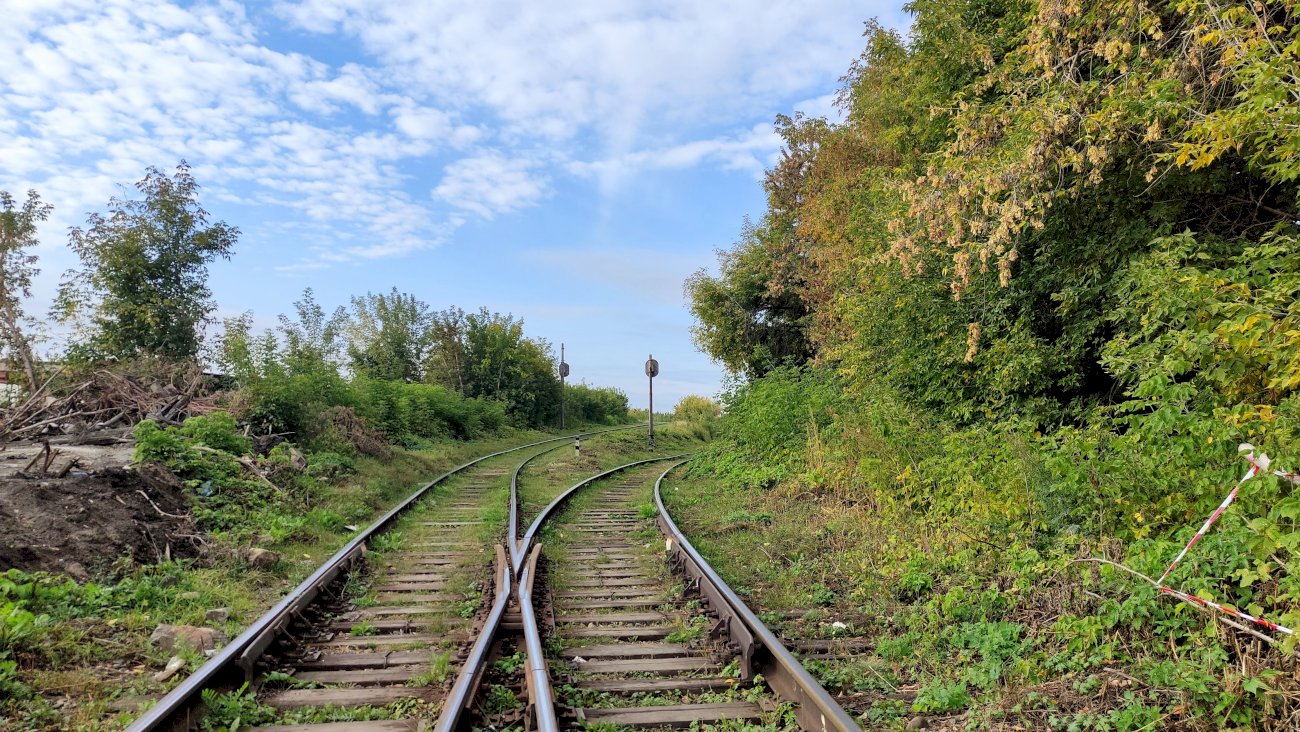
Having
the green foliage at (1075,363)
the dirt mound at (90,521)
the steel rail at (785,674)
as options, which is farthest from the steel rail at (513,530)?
the dirt mound at (90,521)

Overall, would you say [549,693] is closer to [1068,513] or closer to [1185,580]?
[1185,580]

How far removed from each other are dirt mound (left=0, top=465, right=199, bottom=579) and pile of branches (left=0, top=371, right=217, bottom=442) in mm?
5113

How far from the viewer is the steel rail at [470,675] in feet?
11.9

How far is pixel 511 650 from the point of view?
200 inches

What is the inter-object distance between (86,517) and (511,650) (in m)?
5.38

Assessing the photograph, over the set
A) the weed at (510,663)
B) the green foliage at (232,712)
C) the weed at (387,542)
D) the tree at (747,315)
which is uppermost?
the tree at (747,315)

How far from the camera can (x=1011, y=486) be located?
5672 mm

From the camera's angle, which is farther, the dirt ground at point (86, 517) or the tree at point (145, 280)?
the tree at point (145, 280)

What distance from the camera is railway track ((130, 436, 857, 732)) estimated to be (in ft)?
13.0

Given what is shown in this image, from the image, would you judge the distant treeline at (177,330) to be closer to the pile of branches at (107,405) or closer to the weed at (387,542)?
the pile of branches at (107,405)

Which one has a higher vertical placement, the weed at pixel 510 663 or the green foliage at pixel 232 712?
the green foliage at pixel 232 712

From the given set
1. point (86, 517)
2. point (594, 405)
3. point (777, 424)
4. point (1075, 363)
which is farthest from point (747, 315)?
point (594, 405)

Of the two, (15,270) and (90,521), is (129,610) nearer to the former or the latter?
(90,521)

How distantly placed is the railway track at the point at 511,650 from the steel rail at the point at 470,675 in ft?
0.05
